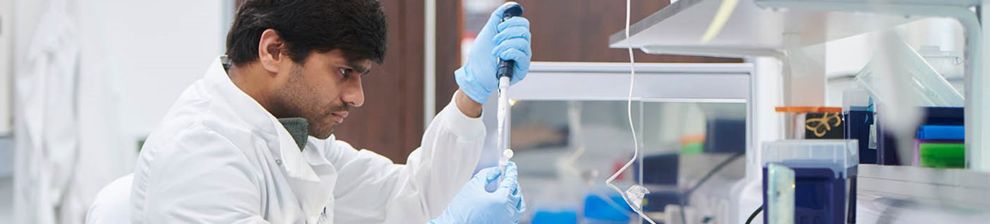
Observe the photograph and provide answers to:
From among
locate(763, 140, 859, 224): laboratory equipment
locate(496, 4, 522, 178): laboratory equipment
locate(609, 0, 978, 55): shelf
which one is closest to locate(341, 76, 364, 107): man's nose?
locate(496, 4, 522, 178): laboratory equipment

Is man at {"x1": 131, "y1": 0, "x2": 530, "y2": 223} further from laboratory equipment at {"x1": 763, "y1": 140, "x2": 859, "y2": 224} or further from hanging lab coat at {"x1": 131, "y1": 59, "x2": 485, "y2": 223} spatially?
laboratory equipment at {"x1": 763, "y1": 140, "x2": 859, "y2": 224}

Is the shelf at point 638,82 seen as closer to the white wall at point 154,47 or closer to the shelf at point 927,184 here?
the shelf at point 927,184

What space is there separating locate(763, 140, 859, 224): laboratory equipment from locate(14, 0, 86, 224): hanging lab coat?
78.9 inches

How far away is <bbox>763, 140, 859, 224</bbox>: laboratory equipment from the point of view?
101 cm

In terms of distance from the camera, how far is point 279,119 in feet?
4.47

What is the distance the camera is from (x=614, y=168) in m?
1.84

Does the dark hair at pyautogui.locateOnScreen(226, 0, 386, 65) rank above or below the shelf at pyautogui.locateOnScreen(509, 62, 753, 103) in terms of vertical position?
above

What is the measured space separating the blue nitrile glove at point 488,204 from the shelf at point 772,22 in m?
0.30

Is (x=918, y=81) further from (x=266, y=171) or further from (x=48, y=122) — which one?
(x=48, y=122)

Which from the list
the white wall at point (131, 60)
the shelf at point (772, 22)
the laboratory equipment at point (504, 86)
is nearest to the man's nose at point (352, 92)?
the laboratory equipment at point (504, 86)

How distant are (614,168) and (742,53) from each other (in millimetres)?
405

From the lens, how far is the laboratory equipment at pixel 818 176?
39.6 inches

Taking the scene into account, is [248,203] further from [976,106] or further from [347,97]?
[976,106]

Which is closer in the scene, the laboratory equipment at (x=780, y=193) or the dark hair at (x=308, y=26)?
the laboratory equipment at (x=780, y=193)
